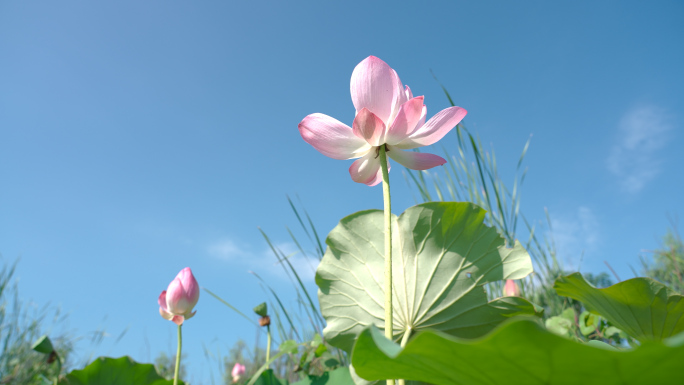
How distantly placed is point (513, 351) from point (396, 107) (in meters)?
0.54

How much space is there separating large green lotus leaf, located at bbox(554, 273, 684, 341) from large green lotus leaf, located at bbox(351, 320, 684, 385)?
50 cm

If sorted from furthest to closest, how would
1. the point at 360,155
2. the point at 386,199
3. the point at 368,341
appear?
the point at 360,155 → the point at 386,199 → the point at 368,341

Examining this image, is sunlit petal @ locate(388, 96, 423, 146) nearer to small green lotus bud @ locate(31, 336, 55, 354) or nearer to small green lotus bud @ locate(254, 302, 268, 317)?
small green lotus bud @ locate(254, 302, 268, 317)

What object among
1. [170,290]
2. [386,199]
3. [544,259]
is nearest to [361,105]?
[386,199]

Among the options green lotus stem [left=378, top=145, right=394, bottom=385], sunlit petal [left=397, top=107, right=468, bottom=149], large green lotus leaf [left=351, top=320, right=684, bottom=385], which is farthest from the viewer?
sunlit petal [left=397, top=107, right=468, bottom=149]

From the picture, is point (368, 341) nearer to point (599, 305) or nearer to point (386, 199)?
point (386, 199)

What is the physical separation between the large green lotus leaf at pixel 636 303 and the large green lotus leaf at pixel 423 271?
132 mm

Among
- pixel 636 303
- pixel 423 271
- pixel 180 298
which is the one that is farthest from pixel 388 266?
pixel 180 298

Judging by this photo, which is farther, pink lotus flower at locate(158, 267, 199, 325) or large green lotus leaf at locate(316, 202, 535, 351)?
pink lotus flower at locate(158, 267, 199, 325)

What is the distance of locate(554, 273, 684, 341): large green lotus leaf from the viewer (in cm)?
81

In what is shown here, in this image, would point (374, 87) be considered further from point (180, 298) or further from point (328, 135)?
point (180, 298)

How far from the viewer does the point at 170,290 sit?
133 cm

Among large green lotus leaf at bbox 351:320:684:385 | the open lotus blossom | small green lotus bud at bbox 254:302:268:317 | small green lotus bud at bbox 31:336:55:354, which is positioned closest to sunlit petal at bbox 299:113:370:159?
the open lotus blossom

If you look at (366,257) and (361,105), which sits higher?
(361,105)
